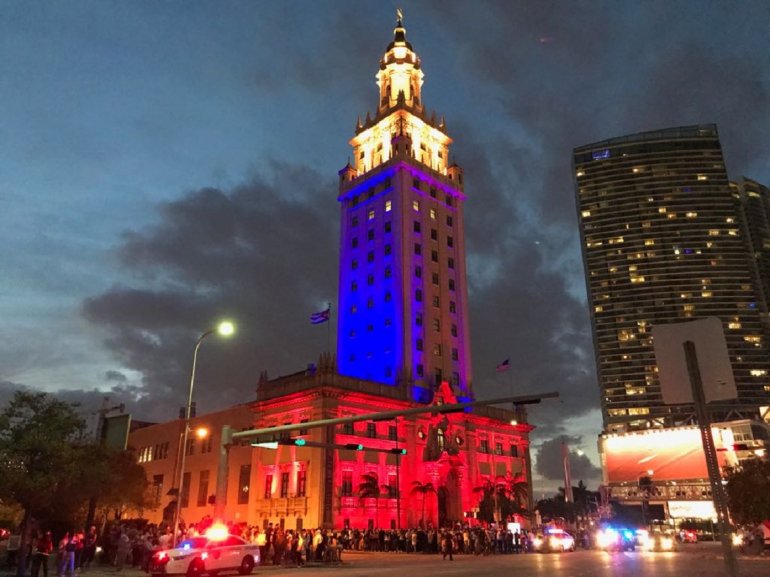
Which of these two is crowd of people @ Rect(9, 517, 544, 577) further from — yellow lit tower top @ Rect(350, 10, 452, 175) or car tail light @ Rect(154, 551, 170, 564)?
yellow lit tower top @ Rect(350, 10, 452, 175)

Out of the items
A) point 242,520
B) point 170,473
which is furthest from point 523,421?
point 170,473

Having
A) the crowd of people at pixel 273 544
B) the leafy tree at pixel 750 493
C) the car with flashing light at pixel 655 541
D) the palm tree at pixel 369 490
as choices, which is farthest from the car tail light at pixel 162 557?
the leafy tree at pixel 750 493

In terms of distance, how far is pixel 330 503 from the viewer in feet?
183

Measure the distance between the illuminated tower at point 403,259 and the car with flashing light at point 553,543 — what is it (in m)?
23.5

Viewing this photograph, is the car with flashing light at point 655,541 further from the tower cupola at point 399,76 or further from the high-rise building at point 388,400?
Answer: the tower cupola at point 399,76

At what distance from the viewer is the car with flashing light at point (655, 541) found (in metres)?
48.9

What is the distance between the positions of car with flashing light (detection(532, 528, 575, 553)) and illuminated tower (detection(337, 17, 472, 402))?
2354 centimetres

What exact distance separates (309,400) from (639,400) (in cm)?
16289

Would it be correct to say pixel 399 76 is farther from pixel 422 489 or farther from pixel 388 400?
pixel 422 489

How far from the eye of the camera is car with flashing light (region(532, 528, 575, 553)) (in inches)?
1855

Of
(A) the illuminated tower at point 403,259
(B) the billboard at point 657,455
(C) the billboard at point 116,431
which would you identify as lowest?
(C) the billboard at point 116,431

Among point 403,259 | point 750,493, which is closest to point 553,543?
point 750,493

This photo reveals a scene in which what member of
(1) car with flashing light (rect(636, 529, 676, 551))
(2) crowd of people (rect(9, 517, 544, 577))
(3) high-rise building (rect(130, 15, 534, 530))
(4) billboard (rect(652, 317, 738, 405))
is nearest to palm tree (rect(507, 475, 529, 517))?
(3) high-rise building (rect(130, 15, 534, 530))

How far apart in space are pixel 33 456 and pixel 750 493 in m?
55.8
